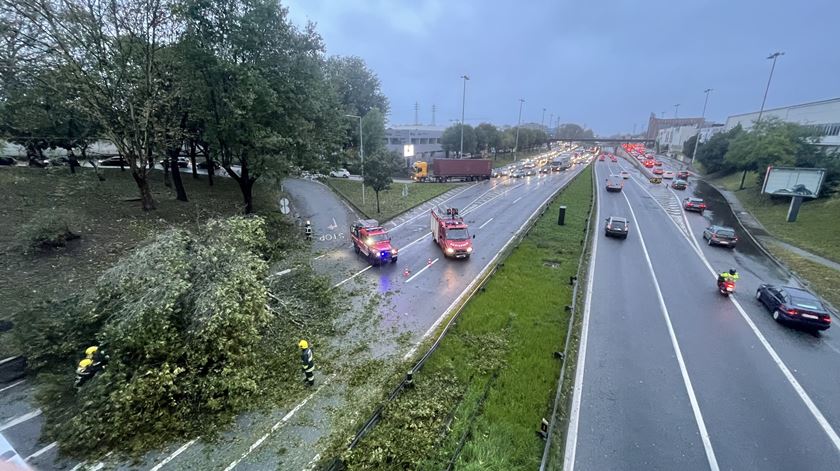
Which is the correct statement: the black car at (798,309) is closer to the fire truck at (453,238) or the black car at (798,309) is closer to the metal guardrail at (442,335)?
the metal guardrail at (442,335)

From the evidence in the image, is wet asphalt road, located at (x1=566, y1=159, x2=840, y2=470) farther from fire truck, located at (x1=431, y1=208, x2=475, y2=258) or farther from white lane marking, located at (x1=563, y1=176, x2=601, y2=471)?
fire truck, located at (x1=431, y1=208, x2=475, y2=258)

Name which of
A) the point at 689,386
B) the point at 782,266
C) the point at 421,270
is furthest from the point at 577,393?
the point at 782,266

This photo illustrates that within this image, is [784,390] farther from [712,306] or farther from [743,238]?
[743,238]

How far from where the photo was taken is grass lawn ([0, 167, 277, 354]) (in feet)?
44.4

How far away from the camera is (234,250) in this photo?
Answer: 11.6 m

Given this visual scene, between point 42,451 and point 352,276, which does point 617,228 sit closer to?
point 352,276

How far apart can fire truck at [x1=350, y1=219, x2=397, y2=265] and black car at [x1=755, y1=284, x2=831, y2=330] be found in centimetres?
1719

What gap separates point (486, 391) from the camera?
9.74 metres

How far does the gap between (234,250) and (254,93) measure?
1291cm

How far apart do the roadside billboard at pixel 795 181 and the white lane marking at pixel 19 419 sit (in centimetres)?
4313

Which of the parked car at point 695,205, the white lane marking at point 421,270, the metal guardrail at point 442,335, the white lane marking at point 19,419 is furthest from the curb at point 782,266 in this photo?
the white lane marking at point 19,419

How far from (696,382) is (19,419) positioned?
1859 centimetres

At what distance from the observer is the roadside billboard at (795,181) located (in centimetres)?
2566

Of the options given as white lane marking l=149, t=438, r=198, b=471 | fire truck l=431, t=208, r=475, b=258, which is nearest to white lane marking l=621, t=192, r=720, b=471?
fire truck l=431, t=208, r=475, b=258
